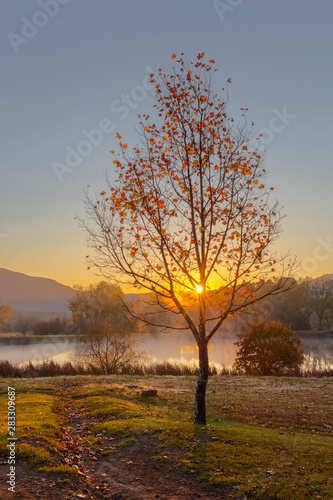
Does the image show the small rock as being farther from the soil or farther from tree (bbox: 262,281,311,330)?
tree (bbox: 262,281,311,330)

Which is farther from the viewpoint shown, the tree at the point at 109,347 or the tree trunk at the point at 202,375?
the tree at the point at 109,347

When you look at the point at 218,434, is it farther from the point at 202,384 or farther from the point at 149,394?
the point at 149,394

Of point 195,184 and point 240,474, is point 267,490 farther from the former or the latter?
point 195,184

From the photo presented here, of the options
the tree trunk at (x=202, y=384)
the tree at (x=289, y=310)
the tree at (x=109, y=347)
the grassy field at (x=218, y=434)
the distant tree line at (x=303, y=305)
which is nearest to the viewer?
the grassy field at (x=218, y=434)

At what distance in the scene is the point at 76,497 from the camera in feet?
21.1

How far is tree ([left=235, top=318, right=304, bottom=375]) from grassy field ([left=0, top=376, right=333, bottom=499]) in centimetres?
1139

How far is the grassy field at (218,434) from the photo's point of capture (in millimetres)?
7414

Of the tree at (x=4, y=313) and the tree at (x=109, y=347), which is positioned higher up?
the tree at (x=4, y=313)

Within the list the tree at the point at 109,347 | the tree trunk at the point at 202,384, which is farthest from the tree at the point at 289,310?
the tree trunk at the point at 202,384

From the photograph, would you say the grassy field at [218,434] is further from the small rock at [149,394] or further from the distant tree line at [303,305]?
the distant tree line at [303,305]

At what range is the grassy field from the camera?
741cm

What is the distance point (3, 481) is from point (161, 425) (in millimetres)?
5213

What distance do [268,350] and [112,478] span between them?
2500 cm

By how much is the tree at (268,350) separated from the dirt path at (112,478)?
22558 millimetres
